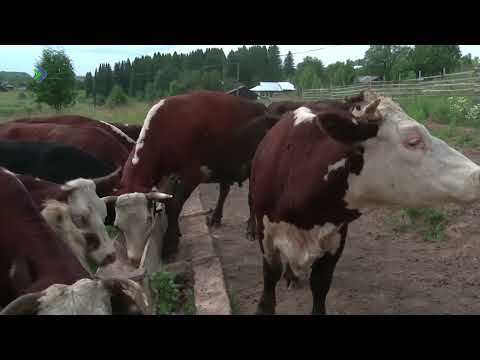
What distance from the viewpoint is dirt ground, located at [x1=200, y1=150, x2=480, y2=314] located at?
180 inches

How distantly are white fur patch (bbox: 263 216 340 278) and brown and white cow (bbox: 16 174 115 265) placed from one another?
1389mm

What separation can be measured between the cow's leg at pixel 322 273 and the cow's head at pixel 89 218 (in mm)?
1668

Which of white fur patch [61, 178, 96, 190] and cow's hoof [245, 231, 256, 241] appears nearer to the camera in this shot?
white fur patch [61, 178, 96, 190]

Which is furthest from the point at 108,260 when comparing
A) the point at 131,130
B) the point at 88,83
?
the point at 88,83

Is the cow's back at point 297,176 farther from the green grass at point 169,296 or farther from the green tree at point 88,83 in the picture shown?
the green tree at point 88,83

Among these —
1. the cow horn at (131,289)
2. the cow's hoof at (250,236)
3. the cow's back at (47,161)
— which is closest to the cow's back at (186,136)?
the cow's back at (47,161)

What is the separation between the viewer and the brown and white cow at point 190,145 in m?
5.88

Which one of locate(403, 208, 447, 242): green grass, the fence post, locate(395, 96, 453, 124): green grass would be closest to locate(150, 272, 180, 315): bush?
locate(403, 208, 447, 242): green grass

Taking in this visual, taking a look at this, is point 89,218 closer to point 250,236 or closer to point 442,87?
point 250,236

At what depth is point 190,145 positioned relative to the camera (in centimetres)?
Answer: 624

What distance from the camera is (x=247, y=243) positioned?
6.57 m

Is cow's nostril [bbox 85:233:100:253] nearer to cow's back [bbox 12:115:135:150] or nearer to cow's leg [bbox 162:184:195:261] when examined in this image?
cow's leg [bbox 162:184:195:261]
